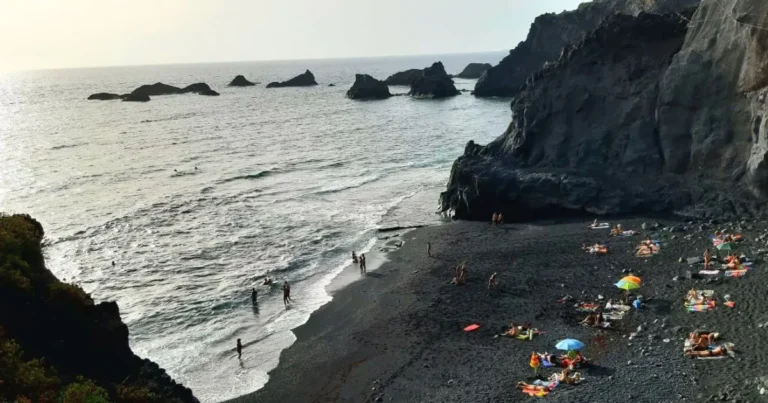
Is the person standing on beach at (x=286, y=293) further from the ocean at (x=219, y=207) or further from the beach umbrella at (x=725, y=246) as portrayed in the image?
the beach umbrella at (x=725, y=246)

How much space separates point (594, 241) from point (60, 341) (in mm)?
31430

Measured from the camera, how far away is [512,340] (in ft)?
88.5

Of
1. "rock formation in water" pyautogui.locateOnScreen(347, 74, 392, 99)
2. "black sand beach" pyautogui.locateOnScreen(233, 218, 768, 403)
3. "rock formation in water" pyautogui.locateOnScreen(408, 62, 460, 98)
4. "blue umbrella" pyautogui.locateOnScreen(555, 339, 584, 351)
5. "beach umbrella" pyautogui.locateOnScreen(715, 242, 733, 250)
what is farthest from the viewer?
"rock formation in water" pyautogui.locateOnScreen(347, 74, 392, 99)

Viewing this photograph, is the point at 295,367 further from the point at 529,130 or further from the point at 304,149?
the point at 304,149

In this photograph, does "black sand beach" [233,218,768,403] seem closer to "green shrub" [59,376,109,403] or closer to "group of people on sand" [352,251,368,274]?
"group of people on sand" [352,251,368,274]

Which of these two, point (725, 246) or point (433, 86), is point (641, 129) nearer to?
point (725, 246)

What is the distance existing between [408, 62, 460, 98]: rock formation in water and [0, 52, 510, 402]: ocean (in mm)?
34925

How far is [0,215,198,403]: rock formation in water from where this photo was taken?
49.7 feet

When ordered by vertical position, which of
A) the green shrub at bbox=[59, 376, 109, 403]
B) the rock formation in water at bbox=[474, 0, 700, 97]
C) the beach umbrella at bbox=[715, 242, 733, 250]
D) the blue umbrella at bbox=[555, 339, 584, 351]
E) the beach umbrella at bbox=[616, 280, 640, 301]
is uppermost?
the rock formation in water at bbox=[474, 0, 700, 97]

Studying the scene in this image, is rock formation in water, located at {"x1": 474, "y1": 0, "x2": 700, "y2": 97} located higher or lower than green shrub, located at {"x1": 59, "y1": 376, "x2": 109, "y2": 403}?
higher

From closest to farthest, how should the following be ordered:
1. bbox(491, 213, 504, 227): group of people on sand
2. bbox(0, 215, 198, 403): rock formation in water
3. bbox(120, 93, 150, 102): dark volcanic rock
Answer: bbox(0, 215, 198, 403): rock formation in water < bbox(491, 213, 504, 227): group of people on sand < bbox(120, 93, 150, 102): dark volcanic rock

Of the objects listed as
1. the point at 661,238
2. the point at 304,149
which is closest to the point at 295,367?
the point at 661,238

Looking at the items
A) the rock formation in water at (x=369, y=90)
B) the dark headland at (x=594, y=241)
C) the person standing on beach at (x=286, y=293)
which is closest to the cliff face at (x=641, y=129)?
the dark headland at (x=594, y=241)

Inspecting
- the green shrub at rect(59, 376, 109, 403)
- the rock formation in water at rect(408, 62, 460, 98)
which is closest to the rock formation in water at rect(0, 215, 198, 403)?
the green shrub at rect(59, 376, 109, 403)
